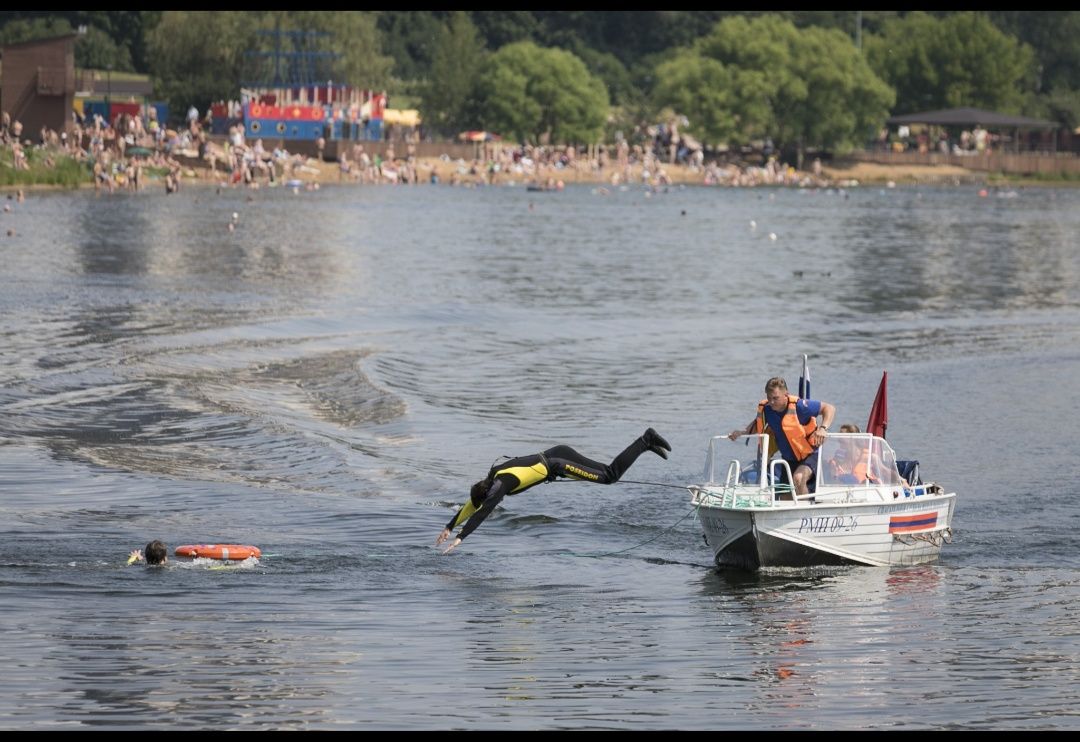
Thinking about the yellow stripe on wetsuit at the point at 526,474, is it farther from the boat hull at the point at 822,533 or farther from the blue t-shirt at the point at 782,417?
the blue t-shirt at the point at 782,417

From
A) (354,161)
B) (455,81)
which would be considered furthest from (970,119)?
(354,161)

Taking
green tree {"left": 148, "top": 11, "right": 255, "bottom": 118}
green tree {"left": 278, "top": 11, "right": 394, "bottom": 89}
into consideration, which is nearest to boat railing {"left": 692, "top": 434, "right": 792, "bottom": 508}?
green tree {"left": 148, "top": 11, "right": 255, "bottom": 118}

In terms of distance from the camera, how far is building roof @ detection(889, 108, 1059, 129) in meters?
173

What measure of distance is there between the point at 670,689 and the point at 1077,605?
6.78 meters

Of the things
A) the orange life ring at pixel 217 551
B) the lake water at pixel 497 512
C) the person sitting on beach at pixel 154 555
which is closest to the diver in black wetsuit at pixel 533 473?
the lake water at pixel 497 512

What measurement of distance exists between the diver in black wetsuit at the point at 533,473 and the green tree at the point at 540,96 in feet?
472

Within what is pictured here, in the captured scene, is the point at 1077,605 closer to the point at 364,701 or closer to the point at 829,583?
the point at 829,583

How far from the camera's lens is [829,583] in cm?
2255

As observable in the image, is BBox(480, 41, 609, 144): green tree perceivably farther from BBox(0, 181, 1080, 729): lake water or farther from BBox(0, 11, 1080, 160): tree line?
BBox(0, 181, 1080, 729): lake water

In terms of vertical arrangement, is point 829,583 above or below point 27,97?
below

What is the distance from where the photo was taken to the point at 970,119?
565 feet

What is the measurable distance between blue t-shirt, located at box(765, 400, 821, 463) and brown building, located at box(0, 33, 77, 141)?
4472 inches

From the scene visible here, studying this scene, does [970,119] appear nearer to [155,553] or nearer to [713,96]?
[713,96]

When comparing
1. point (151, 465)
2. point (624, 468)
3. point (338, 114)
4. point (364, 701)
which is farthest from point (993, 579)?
point (338, 114)
